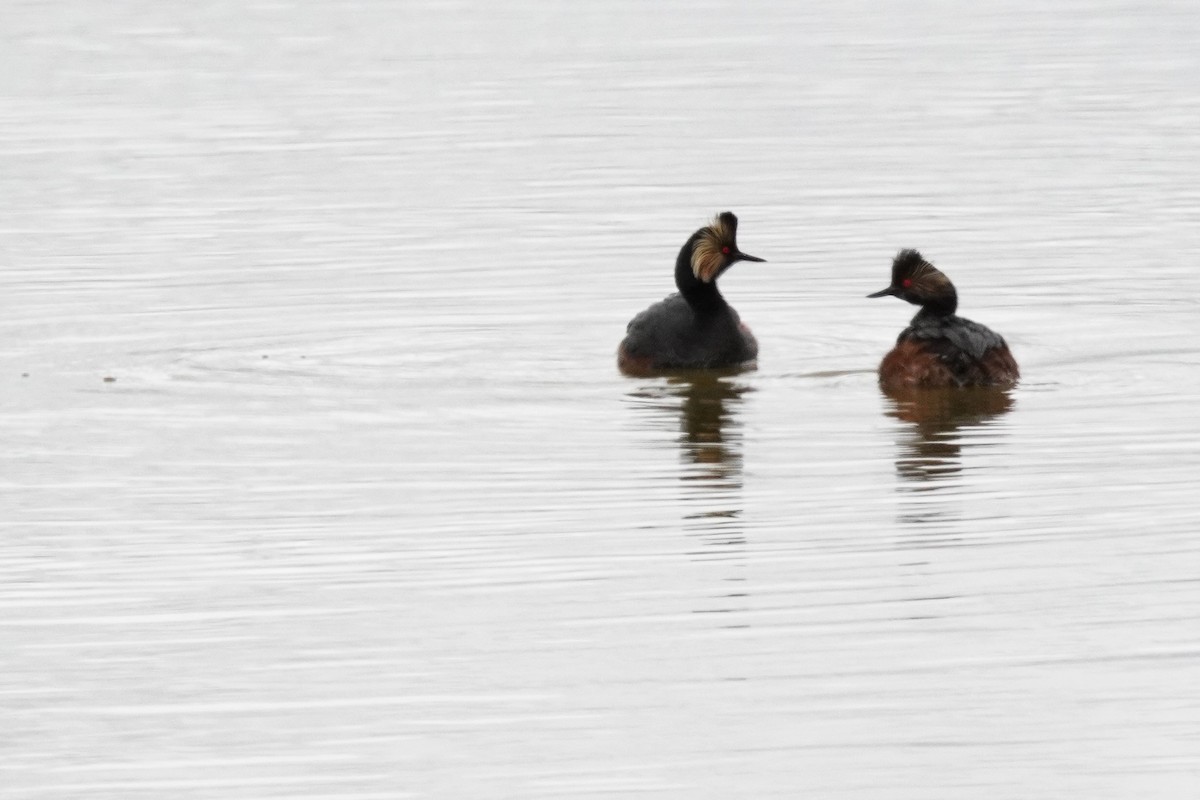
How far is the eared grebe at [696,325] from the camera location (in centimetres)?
1670

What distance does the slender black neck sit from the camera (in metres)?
17.1

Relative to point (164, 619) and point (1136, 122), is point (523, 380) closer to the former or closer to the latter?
point (164, 619)

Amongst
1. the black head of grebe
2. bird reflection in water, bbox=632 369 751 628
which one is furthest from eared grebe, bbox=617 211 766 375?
the black head of grebe

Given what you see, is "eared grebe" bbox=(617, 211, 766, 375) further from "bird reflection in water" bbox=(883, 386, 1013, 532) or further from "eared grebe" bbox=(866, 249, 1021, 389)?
"bird reflection in water" bbox=(883, 386, 1013, 532)

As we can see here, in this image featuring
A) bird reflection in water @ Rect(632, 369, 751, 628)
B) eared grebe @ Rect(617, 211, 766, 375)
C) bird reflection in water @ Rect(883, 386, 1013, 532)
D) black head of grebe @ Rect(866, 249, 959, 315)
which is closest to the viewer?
bird reflection in water @ Rect(632, 369, 751, 628)

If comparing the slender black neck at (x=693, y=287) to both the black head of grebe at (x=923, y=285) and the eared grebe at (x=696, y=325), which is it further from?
the black head of grebe at (x=923, y=285)

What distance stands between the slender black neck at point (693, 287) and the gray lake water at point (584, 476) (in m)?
0.58

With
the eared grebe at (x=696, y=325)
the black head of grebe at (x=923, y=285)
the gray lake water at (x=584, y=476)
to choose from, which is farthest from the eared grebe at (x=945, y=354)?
the eared grebe at (x=696, y=325)

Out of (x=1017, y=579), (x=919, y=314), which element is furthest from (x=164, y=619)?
(x=919, y=314)

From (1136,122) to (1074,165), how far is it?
172 inches

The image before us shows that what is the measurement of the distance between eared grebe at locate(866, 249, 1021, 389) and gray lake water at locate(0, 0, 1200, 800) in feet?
0.84

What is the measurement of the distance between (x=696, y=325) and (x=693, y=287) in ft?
1.19

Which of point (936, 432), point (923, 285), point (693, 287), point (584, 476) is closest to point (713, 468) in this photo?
point (584, 476)

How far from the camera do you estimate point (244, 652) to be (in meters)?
9.65
